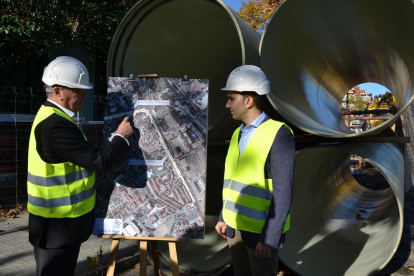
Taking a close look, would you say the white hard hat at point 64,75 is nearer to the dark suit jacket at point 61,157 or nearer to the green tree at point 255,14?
the dark suit jacket at point 61,157

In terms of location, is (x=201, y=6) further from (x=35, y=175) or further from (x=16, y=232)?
(x=16, y=232)

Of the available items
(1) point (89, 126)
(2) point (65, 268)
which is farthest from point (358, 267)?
(1) point (89, 126)

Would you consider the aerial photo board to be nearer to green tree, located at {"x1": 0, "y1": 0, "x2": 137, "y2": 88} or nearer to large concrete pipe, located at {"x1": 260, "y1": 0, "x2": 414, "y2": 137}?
large concrete pipe, located at {"x1": 260, "y1": 0, "x2": 414, "y2": 137}

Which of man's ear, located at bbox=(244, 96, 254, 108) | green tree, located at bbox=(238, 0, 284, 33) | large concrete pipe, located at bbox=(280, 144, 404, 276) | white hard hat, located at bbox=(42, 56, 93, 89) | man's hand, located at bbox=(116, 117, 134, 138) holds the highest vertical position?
green tree, located at bbox=(238, 0, 284, 33)

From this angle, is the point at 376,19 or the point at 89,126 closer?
the point at 376,19

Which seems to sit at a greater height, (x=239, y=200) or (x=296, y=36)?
(x=296, y=36)

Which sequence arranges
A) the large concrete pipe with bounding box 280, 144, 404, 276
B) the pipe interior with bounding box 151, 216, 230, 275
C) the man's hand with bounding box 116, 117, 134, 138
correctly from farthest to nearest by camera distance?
the pipe interior with bounding box 151, 216, 230, 275 < the large concrete pipe with bounding box 280, 144, 404, 276 < the man's hand with bounding box 116, 117, 134, 138

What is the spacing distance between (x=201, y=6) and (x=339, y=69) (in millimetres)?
2371

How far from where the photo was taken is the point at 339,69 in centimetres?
544

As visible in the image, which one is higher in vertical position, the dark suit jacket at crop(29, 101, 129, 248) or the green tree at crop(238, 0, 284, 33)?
the green tree at crop(238, 0, 284, 33)

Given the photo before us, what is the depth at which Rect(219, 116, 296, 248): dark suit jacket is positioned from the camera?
2141mm

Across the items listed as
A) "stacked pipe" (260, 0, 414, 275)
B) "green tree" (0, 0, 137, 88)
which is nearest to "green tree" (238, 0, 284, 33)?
"green tree" (0, 0, 137, 88)

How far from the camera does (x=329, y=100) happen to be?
5.52 meters

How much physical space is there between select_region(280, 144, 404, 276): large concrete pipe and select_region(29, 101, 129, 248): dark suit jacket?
6.89 feet
